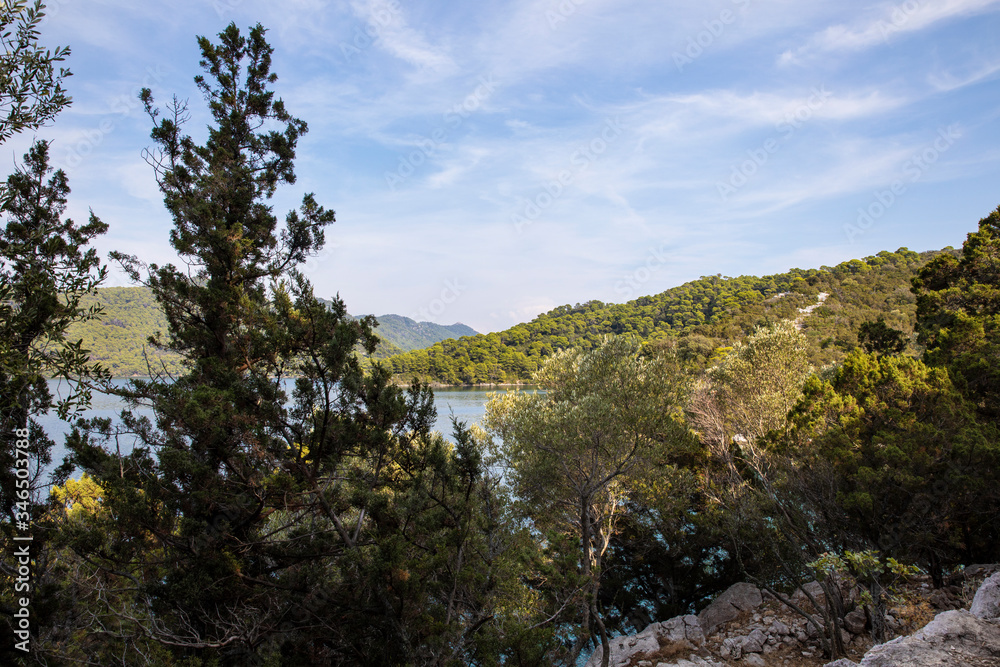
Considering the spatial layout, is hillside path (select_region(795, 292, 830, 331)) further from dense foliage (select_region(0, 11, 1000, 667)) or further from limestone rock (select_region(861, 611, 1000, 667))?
limestone rock (select_region(861, 611, 1000, 667))

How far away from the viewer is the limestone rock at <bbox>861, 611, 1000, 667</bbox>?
363 cm

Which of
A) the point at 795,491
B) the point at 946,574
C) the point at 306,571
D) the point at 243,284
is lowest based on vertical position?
the point at 946,574

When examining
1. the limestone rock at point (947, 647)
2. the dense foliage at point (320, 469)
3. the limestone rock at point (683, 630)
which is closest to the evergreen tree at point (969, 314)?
the dense foliage at point (320, 469)

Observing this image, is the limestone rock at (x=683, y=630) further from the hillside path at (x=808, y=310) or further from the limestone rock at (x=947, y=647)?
the hillside path at (x=808, y=310)

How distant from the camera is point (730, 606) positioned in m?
12.5

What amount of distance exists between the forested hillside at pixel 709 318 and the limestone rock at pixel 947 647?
1197 inches

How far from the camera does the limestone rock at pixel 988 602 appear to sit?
4.86m

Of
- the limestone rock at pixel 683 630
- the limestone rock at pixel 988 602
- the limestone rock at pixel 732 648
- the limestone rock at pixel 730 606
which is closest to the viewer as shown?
the limestone rock at pixel 988 602

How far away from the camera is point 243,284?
7.12 metres

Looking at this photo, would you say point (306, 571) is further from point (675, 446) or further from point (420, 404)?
point (675, 446)

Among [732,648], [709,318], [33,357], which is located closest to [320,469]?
[33,357]

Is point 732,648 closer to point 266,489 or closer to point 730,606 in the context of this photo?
point 730,606

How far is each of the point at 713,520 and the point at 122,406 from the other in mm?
13679

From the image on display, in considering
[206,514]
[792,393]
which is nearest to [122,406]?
[206,514]
